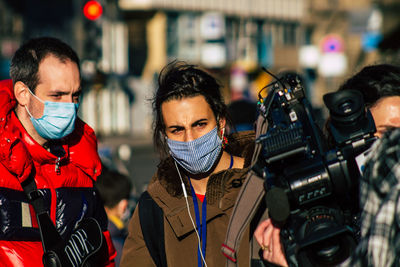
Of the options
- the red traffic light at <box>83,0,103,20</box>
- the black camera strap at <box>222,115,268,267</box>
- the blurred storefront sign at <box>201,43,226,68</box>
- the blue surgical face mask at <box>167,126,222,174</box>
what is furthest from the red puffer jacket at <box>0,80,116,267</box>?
the blurred storefront sign at <box>201,43,226,68</box>

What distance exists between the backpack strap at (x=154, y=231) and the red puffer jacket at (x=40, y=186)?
1.15 feet

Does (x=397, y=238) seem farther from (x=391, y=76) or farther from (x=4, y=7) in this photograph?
(x=4, y=7)

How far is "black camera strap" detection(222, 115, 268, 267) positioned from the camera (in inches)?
98.6

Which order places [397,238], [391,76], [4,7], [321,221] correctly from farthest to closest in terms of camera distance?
[4,7] < [391,76] < [321,221] < [397,238]

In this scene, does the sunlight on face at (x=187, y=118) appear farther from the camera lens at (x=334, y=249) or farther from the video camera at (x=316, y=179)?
the camera lens at (x=334, y=249)

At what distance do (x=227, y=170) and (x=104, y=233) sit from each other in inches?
29.3

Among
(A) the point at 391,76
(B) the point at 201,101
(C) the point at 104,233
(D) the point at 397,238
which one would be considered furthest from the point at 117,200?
(D) the point at 397,238

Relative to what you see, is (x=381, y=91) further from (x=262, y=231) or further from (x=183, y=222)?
(x=183, y=222)

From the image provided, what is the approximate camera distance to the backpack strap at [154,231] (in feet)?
10.0

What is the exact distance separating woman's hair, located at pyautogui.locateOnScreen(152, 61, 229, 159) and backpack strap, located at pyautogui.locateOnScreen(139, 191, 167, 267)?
0.38 m

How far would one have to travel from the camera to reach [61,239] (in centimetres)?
304

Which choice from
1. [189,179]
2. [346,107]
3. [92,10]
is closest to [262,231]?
[346,107]

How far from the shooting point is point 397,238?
179 cm

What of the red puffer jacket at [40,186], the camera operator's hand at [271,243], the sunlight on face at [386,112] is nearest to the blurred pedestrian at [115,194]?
the red puffer jacket at [40,186]
